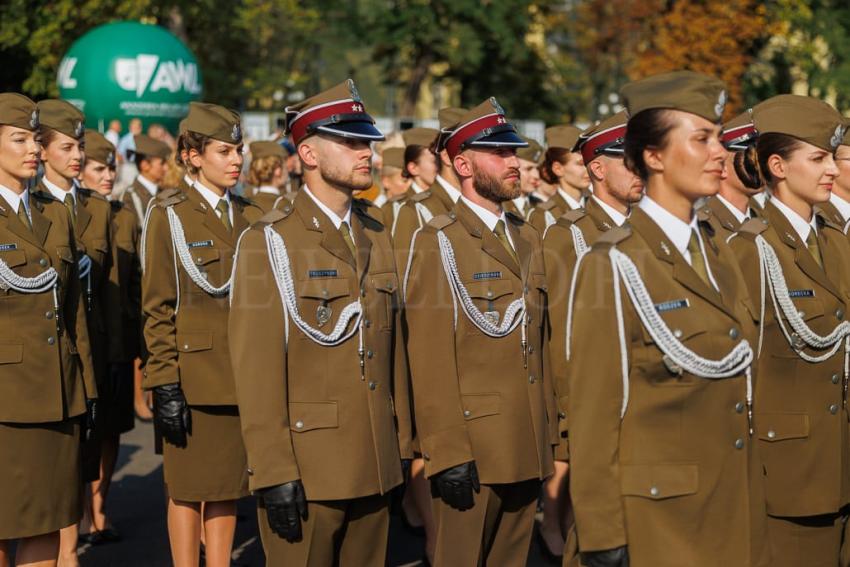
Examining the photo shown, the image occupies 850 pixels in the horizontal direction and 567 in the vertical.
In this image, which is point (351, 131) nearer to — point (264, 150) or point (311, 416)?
point (311, 416)

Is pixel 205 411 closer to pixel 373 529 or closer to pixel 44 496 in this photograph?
pixel 44 496

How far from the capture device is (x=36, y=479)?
227 inches

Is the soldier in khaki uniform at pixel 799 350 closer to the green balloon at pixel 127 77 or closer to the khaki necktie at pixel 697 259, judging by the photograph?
the khaki necktie at pixel 697 259

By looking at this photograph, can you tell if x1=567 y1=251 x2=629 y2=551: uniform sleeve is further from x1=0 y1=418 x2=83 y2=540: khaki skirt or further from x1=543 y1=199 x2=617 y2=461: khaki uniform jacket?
x1=0 y1=418 x2=83 y2=540: khaki skirt

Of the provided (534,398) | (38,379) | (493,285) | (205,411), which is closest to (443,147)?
(493,285)

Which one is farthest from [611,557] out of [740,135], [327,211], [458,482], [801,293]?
[740,135]

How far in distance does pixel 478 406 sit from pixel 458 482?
0.42m

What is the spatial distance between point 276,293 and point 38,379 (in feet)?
5.22

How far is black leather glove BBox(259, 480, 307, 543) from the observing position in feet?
15.3

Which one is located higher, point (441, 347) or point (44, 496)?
point (441, 347)

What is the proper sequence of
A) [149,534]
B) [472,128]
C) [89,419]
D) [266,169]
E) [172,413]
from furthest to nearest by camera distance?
[266,169] → [149,534] → [172,413] → [89,419] → [472,128]

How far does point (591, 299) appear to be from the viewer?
389 centimetres

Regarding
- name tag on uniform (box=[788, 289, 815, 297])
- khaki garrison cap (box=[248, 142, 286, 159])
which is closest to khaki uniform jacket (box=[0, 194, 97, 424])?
name tag on uniform (box=[788, 289, 815, 297])

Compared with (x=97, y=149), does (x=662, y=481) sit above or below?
below
